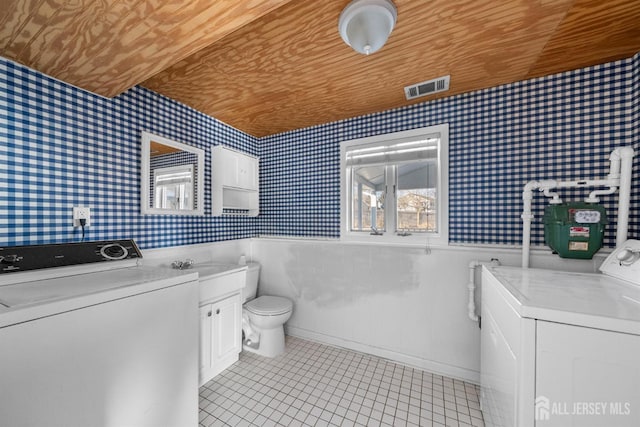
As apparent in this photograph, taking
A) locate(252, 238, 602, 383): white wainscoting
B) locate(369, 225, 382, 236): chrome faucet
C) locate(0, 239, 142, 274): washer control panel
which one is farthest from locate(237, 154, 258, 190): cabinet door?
locate(369, 225, 382, 236): chrome faucet

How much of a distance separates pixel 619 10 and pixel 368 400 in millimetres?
2648

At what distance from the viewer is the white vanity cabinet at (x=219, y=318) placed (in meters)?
1.80

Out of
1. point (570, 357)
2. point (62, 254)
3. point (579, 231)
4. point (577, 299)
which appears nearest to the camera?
point (570, 357)

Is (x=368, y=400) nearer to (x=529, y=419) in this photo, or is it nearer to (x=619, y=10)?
(x=529, y=419)

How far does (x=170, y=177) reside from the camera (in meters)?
2.02

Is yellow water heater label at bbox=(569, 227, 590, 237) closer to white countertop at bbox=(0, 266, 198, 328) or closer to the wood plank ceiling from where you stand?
the wood plank ceiling

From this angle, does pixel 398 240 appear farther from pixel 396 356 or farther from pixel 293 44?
pixel 293 44

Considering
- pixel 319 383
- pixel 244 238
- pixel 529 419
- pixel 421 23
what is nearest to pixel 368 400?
pixel 319 383

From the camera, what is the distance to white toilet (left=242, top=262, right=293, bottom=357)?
7.06 feet

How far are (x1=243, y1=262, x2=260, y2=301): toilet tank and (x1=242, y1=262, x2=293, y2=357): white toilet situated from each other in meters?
0.18

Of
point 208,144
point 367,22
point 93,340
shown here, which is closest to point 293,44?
point 367,22

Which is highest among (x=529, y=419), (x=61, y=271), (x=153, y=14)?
(x=153, y=14)

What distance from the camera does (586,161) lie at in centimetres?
161

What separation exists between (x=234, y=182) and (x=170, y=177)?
1.97ft
